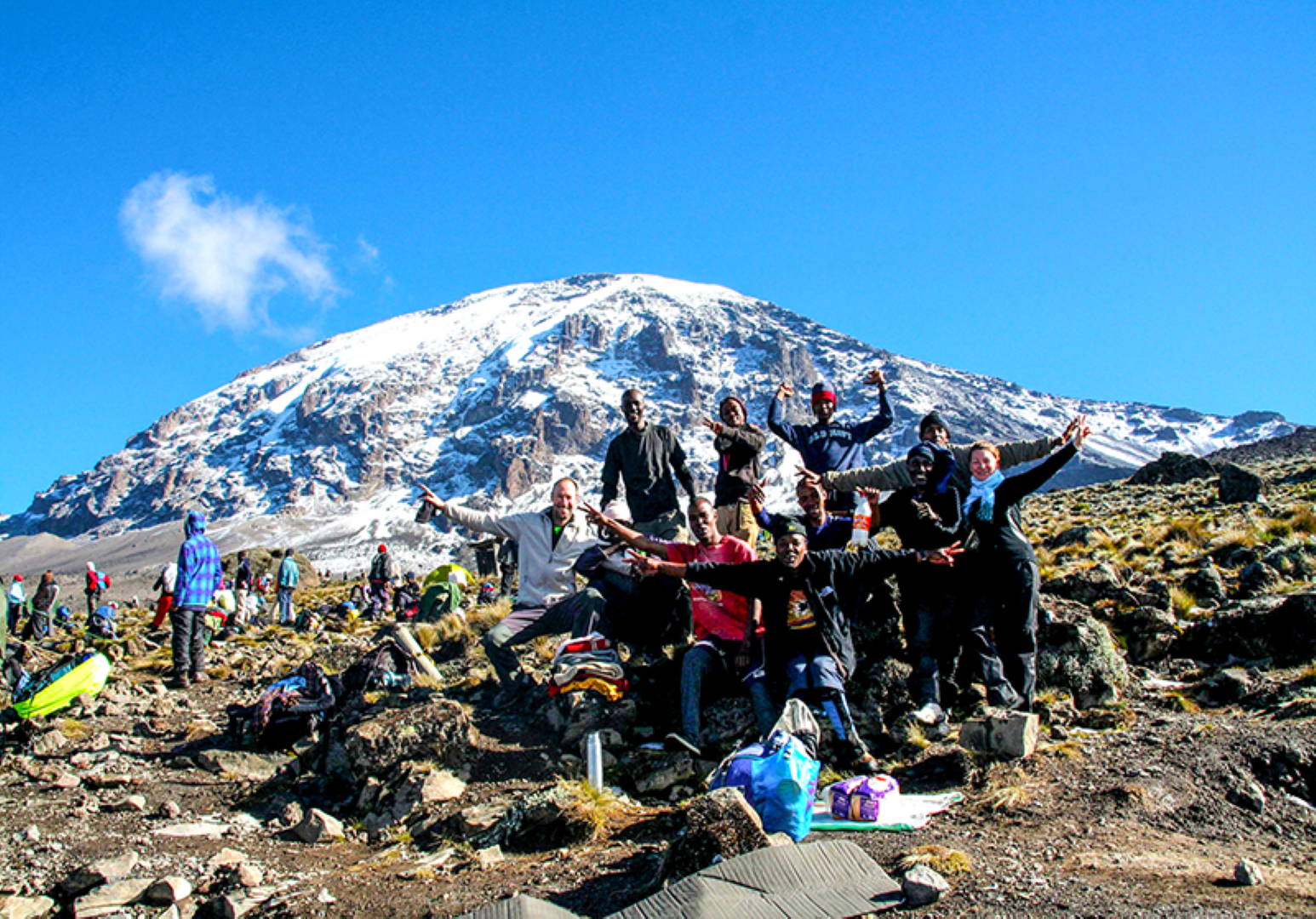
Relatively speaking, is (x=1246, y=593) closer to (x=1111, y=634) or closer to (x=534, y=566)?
(x=1111, y=634)

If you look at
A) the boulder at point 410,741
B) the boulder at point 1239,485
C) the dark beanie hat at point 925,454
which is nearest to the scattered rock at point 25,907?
the boulder at point 410,741

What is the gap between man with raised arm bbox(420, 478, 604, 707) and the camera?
6992mm

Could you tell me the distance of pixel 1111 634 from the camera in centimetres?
688

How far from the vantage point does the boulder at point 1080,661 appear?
231 inches

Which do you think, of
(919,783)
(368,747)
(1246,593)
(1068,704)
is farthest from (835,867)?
(1246,593)

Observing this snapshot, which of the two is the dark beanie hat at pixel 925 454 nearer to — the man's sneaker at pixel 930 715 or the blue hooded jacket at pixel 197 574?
the man's sneaker at pixel 930 715

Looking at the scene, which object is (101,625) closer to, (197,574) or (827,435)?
(197,574)

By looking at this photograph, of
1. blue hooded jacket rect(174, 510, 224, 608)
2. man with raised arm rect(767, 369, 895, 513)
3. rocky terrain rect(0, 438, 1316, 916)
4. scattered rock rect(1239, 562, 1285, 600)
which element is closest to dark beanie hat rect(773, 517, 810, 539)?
rocky terrain rect(0, 438, 1316, 916)

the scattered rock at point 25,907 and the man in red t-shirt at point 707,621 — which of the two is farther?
the man in red t-shirt at point 707,621

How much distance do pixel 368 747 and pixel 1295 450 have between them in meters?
48.6

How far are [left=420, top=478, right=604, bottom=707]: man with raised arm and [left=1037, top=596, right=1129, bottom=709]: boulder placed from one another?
11.1 feet

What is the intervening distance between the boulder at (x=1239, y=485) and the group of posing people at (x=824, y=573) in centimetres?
1374

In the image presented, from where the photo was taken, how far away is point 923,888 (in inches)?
131

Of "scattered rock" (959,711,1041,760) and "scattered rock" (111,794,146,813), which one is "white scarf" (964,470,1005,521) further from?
"scattered rock" (111,794,146,813)
